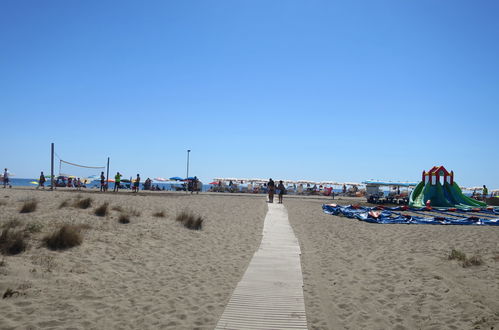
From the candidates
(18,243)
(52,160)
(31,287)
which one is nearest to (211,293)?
(31,287)

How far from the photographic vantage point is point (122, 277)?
6.58 m

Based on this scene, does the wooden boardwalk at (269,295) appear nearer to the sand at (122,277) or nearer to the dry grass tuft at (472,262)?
the sand at (122,277)

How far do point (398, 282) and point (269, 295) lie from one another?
2.64m

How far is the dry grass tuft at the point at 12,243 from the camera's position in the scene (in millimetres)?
6828

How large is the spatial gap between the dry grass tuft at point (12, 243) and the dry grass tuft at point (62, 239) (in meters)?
0.46

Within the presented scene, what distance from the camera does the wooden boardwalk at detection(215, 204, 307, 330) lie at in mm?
4820

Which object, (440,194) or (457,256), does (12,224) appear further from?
(440,194)

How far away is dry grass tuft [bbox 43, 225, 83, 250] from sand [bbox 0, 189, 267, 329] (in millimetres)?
161

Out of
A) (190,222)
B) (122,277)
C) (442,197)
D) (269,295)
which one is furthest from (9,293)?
(442,197)

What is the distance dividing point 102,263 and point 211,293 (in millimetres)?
2453

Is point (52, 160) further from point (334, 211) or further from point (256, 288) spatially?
point (256, 288)

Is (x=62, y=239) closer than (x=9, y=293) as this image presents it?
No

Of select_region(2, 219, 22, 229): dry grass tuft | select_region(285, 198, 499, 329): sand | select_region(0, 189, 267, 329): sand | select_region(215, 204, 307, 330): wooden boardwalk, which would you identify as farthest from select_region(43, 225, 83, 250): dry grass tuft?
select_region(285, 198, 499, 329): sand

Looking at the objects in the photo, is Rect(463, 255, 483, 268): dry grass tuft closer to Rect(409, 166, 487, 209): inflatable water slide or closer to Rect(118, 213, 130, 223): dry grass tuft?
Rect(118, 213, 130, 223): dry grass tuft
